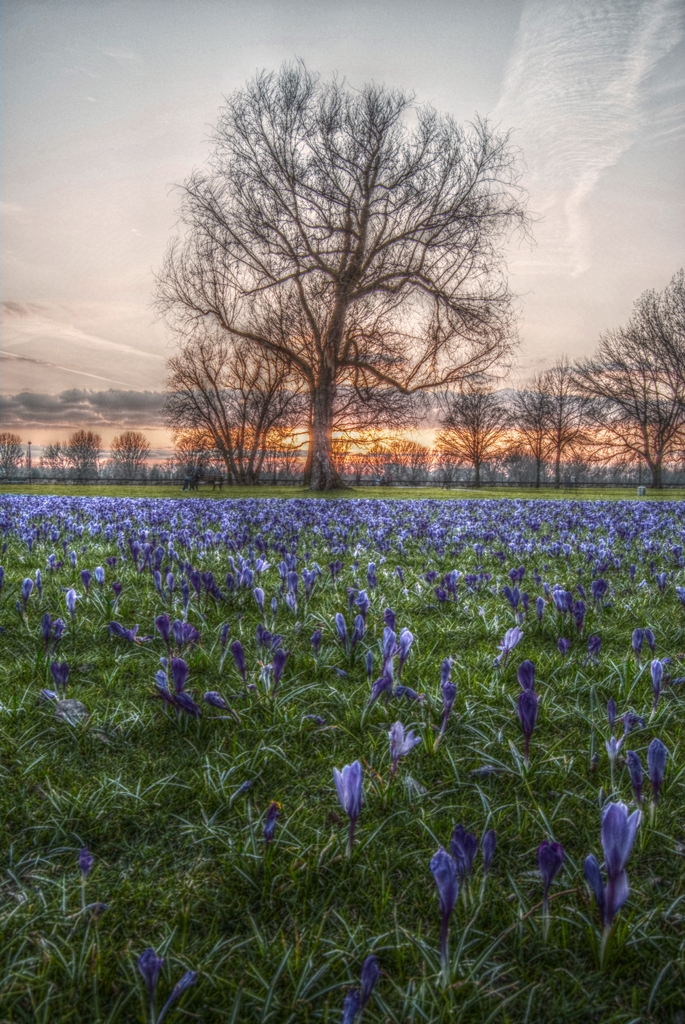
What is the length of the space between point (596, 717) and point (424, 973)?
57.1 inches

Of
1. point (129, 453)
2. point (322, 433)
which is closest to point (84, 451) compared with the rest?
point (129, 453)

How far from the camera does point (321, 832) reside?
64.4 inches

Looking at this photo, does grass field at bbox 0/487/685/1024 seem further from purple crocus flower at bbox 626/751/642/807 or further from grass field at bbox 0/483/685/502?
grass field at bbox 0/483/685/502

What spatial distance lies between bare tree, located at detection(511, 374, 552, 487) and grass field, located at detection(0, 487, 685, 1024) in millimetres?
64364

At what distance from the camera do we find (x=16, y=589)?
4383 millimetres

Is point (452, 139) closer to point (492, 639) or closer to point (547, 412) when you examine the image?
point (492, 639)

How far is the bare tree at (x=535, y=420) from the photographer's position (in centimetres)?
6419

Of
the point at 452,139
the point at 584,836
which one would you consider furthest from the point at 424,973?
the point at 452,139

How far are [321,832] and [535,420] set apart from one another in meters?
67.0

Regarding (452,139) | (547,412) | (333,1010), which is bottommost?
(333,1010)

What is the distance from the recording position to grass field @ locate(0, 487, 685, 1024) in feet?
3.91

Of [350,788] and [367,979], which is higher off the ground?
[350,788]

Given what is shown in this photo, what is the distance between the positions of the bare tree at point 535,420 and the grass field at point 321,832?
64.4 meters

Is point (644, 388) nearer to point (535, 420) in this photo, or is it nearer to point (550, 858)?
point (535, 420)
